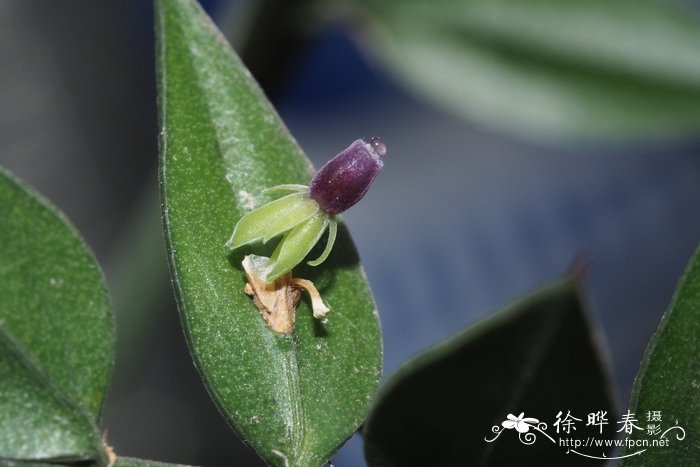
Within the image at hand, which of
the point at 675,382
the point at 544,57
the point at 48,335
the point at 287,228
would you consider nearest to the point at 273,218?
the point at 287,228

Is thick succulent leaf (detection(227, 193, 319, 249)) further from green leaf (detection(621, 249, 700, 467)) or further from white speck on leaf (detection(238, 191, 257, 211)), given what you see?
green leaf (detection(621, 249, 700, 467))

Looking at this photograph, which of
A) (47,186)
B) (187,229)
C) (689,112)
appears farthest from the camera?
(47,186)

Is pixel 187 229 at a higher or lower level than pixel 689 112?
higher

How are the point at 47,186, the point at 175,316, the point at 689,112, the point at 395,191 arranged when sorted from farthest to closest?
the point at 395,191 < the point at 47,186 < the point at 175,316 < the point at 689,112

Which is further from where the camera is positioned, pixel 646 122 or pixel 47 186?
pixel 47 186

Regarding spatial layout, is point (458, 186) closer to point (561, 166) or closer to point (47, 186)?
point (561, 166)

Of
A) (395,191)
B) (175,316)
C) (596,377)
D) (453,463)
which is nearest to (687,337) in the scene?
(596,377)
